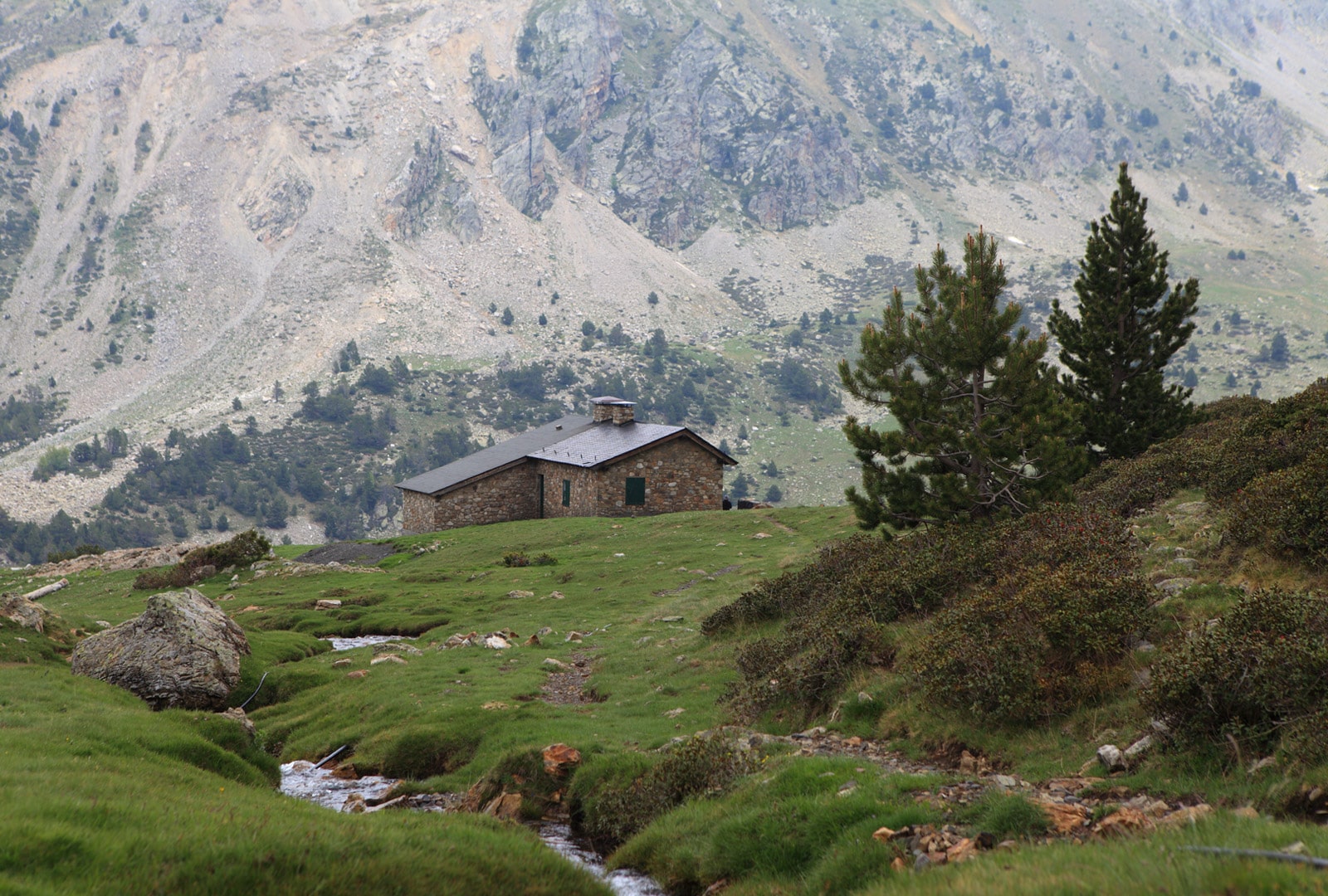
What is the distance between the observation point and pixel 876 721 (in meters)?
12.7

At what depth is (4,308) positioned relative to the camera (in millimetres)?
165000

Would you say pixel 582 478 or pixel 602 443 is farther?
pixel 602 443

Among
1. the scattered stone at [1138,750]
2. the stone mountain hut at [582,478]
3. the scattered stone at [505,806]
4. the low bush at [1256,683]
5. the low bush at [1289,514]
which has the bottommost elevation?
the scattered stone at [505,806]

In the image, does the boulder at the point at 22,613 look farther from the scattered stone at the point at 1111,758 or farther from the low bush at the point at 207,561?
the low bush at the point at 207,561

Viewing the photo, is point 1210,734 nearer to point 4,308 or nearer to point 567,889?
point 567,889

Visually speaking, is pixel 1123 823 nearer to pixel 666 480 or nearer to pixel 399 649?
pixel 399 649

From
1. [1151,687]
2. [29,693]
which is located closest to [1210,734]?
[1151,687]

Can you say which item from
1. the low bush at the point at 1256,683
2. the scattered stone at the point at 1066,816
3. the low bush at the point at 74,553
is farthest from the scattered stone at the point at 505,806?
the low bush at the point at 74,553

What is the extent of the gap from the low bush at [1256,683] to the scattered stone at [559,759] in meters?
8.00

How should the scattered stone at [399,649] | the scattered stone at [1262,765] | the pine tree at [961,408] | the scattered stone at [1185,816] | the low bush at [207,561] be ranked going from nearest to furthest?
the scattered stone at [1185,816], the scattered stone at [1262,765], the pine tree at [961,408], the scattered stone at [399,649], the low bush at [207,561]

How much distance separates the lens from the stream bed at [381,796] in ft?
33.2

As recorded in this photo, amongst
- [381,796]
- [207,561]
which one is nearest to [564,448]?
[207,561]

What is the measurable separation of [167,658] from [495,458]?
46316 millimetres

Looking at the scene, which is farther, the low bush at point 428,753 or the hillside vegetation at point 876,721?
the low bush at point 428,753
